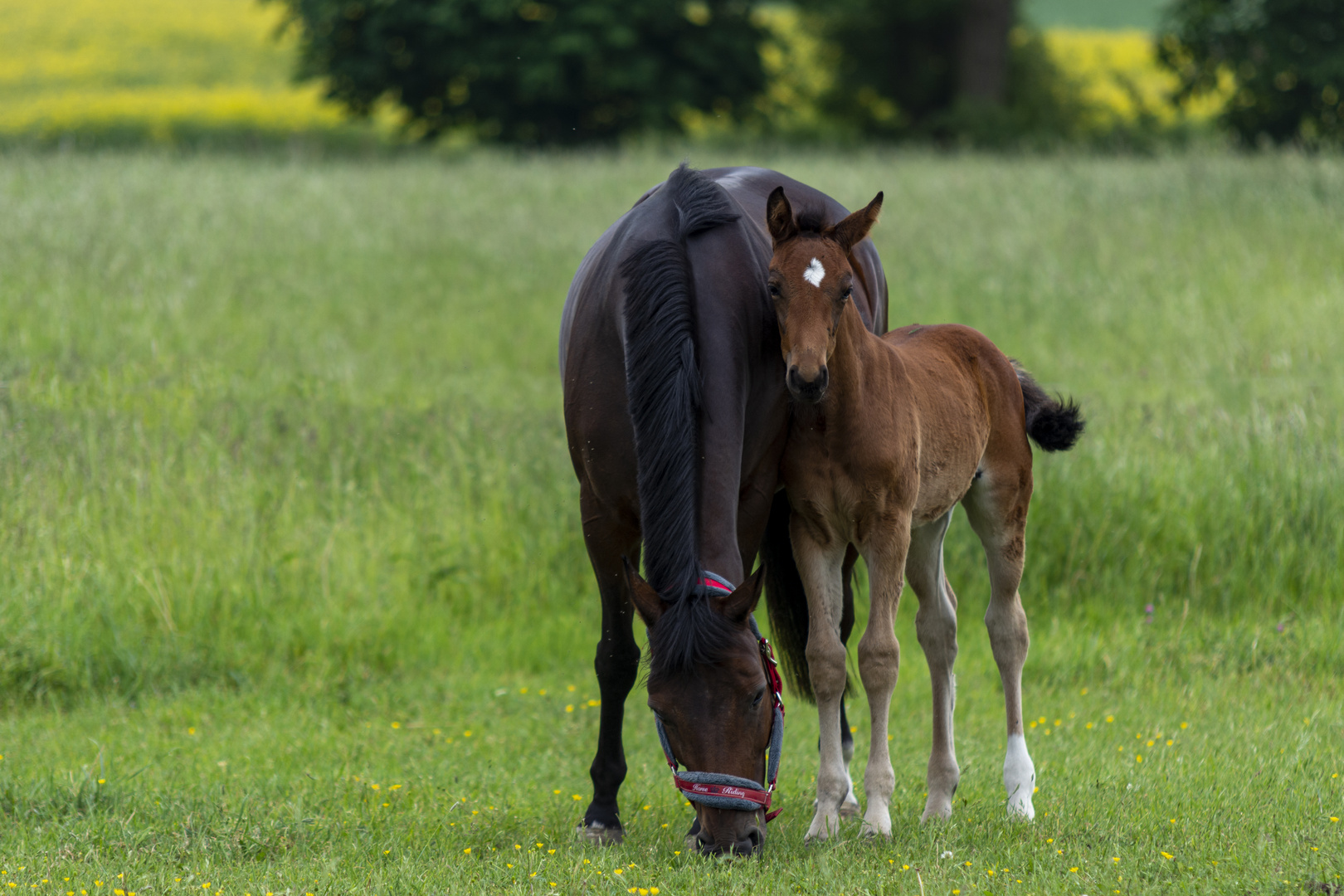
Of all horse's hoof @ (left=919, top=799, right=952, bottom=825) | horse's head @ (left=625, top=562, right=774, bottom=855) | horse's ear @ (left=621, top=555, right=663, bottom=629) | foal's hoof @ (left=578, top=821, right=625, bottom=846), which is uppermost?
horse's ear @ (left=621, top=555, right=663, bottom=629)

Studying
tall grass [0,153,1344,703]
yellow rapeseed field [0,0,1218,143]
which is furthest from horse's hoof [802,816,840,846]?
yellow rapeseed field [0,0,1218,143]

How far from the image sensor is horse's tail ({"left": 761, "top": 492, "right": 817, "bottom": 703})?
16.4 ft

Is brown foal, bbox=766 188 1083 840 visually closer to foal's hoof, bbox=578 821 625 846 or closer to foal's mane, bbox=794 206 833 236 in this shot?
foal's mane, bbox=794 206 833 236

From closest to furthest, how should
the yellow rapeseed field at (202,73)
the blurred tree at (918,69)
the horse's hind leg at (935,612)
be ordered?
the horse's hind leg at (935,612) → the blurred tree at (918,69) → the yellow rapeseed field at (202,73)

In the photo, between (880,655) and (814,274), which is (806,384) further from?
(880,655)

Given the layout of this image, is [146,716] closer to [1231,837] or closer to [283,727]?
[283,727]

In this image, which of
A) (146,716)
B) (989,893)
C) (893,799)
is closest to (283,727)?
(146,716)

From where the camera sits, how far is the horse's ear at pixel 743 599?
11.5ft

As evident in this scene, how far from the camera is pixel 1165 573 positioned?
6.88 meters

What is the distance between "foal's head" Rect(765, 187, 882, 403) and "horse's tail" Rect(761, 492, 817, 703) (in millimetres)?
1359

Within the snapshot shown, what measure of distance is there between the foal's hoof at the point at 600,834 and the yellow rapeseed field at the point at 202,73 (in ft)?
71.3

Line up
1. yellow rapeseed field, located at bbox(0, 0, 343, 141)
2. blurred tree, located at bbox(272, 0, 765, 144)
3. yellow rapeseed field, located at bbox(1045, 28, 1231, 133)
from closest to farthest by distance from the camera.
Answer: blurred tree, located at bbox(272, 0, 765, 144)
yellow rapeseed field, located at bbox(1045, 28, 1231, 133)
yellow rapeseed field, located at bbox(0, 0, 343, 141)

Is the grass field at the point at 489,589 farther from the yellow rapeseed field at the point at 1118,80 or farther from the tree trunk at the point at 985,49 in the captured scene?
the tree trunk at the point at 985,49

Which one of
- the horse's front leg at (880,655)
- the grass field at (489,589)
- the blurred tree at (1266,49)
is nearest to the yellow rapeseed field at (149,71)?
the blurred tree at (1266,49)
